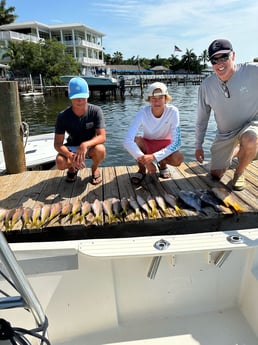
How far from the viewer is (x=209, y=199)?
3529 mm

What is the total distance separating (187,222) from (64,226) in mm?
1361

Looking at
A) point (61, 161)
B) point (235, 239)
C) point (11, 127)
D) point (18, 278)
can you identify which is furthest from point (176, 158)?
point (18, 278)

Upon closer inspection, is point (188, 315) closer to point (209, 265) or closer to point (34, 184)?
point (209, 265)

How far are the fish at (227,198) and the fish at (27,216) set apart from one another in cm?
219

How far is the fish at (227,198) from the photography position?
3365mm

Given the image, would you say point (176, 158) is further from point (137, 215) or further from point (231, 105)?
point (137, 215)

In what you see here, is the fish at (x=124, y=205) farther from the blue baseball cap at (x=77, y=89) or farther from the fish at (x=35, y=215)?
the blue baseball cap at (x=77, y=89)

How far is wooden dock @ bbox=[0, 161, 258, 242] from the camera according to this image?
3188 millimetres

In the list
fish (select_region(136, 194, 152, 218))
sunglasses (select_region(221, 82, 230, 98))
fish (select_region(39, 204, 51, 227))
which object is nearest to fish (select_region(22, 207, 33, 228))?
fish (select_region(39, 204, 51, 227))

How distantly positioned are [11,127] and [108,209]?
2.06 m

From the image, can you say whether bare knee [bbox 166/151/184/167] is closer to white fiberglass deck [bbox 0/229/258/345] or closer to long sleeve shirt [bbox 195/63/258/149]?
long sleeve shirt [bbox 195/63/258/149]

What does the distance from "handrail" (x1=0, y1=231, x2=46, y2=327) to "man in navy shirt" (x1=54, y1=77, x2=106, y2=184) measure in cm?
259

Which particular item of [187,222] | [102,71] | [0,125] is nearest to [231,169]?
[187,222]

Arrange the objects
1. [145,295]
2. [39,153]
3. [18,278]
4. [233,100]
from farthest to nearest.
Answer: [39,153] < [233,100] < [145,295] < [18,278]
